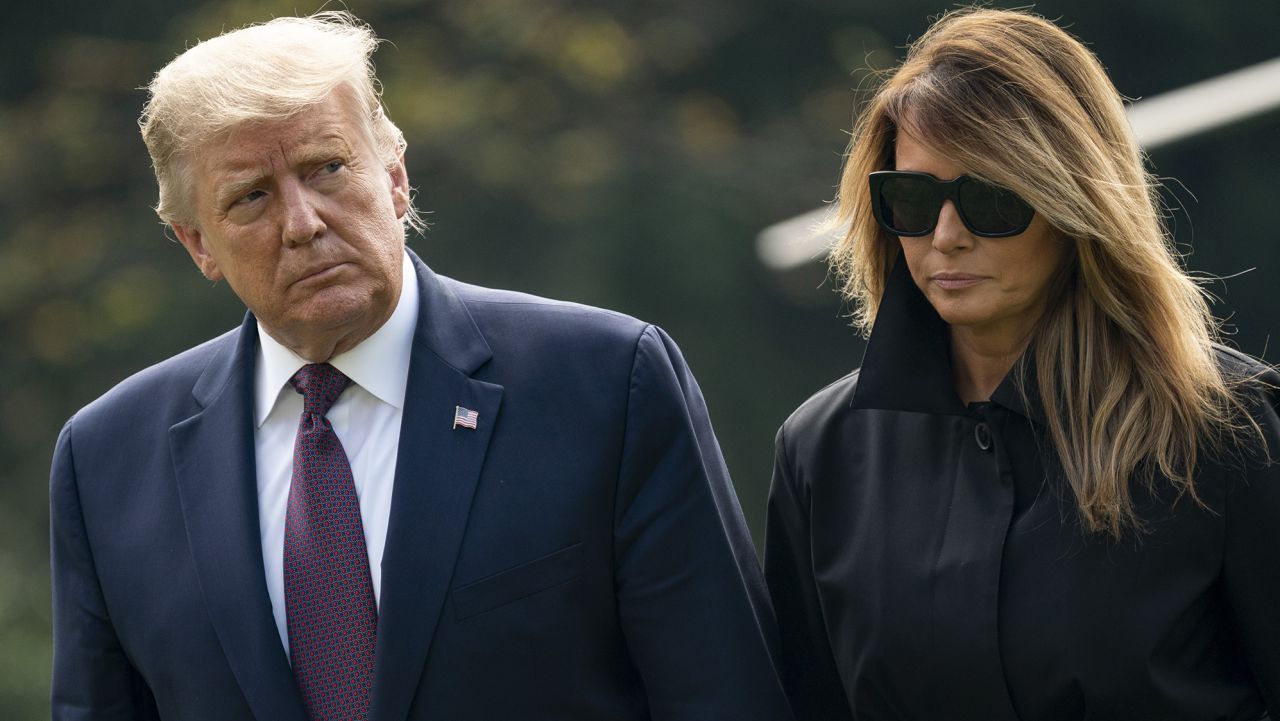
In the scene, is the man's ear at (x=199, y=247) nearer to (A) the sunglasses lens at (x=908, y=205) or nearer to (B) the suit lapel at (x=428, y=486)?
(B) the suit lapel at (x=428, y=486)

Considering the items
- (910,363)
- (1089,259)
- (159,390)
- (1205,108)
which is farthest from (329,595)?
(1205,108)

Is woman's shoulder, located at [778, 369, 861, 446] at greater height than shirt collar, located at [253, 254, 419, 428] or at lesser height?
lesser

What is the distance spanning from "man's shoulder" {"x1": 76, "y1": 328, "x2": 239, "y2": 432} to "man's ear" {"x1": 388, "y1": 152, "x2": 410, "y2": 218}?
339 millimetres

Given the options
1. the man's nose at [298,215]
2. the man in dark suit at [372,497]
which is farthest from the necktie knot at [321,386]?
the man's nose at [298,215]

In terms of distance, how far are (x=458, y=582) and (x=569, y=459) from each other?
0.79 ft

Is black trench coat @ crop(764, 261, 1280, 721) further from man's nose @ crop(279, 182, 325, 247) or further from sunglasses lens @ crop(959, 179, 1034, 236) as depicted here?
man's nose @ crop(279, 182, 325, 247)

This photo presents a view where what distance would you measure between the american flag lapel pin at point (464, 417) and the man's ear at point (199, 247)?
1.53 ft

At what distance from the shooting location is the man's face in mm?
2539

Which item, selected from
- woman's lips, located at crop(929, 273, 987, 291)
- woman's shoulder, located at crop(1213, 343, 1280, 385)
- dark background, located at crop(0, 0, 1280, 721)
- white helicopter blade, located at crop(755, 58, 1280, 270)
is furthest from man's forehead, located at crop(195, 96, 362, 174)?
dark background, located at crop(0, 0, 1280, 721)

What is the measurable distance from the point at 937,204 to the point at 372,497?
3.07 ft

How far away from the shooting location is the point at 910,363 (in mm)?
2590

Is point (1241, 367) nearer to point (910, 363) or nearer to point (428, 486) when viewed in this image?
point (910, 363)

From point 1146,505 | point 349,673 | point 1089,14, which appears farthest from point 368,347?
point 1089,14

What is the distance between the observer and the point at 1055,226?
2402 mm
